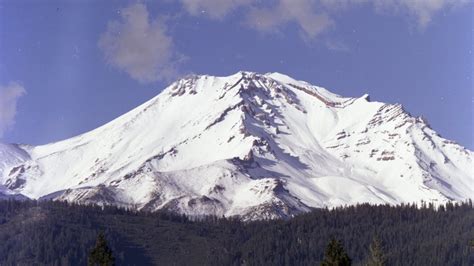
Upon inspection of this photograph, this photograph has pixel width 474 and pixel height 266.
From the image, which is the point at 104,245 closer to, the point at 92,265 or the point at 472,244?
the point at 92,265

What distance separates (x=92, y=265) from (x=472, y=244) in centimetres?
4497

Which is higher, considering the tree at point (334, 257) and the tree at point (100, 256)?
the tree at point (334, 257)

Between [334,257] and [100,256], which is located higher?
Answer: [334,257]

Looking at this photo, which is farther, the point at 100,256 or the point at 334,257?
the point at 100,256

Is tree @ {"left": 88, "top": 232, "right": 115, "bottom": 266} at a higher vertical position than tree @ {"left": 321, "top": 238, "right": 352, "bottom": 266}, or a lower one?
lower

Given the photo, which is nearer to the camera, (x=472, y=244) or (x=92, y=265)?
(x=472, y=244)

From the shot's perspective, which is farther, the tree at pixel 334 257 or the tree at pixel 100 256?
the tree at pixel 100 256

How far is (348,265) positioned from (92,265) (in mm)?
26261

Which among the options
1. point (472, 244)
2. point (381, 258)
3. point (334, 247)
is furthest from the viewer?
point (381, 258)

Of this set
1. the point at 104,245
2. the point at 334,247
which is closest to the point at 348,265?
the point at 334,247

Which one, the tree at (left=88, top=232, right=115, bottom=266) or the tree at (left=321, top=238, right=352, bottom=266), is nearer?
the tree at (left=321, top=238, right=352, bottom=266)

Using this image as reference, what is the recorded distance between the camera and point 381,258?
4343 inches

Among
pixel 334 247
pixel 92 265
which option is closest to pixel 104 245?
pixel 92 265

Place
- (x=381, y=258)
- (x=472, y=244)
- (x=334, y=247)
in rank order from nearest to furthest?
(x=472, y=244) → (x=334, y=247) → (x=381, y=258)
